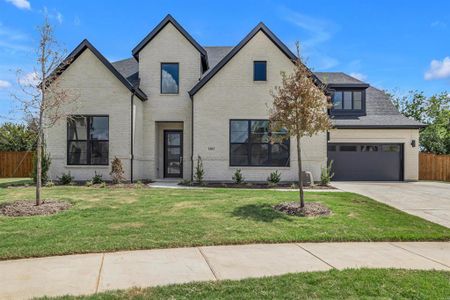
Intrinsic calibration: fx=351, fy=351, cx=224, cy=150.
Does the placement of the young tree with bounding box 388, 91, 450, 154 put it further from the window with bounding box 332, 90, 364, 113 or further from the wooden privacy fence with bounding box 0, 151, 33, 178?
the wooden privacy fence with bounding box 0, 151, 33, 178

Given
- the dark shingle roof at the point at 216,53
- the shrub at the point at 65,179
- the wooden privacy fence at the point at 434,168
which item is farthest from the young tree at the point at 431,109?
the shrub at the point at 65,179

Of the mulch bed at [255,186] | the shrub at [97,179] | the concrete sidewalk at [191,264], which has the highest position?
the shrub at [97,179]

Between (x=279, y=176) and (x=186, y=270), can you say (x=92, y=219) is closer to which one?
(x=186, y=270)

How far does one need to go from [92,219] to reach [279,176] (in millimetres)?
9936

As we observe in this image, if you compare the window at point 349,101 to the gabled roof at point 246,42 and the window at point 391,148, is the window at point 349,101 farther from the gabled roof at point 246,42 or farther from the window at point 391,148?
the gabled roof at point 246,42

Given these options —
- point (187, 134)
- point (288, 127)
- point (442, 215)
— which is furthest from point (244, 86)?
point (442, 215)

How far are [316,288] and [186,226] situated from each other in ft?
12.7

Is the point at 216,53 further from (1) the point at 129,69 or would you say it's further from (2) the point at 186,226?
(2) the point at 186,226

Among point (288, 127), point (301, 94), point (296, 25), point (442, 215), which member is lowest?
point (442, 215)

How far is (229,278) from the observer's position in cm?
477

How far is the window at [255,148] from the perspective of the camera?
54.5 ft

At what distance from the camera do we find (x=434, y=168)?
2314 cm

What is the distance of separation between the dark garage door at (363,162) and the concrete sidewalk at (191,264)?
1413 cm

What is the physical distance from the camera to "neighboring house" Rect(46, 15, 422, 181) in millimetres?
16047
